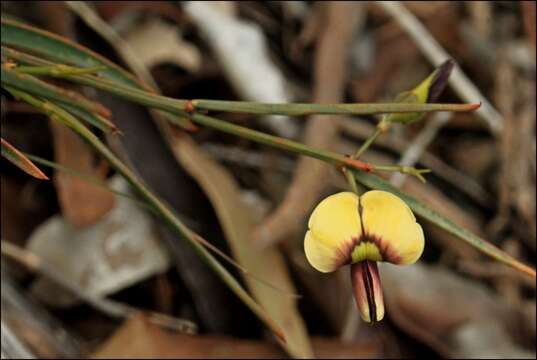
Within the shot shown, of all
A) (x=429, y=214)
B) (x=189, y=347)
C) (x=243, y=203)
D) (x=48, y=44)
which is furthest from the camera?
(x=243, y=203)

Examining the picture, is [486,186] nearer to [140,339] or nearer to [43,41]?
[140,339]

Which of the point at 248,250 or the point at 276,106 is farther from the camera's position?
the point at 248,250

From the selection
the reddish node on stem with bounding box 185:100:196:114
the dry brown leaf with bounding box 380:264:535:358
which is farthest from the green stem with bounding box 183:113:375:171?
the dry brown leaf with bounding box 380:264:535:358

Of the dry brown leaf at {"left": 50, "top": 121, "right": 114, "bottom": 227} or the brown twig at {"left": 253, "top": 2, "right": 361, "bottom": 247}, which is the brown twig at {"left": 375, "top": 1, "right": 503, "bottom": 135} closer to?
the brown twig at {"left": 253, "top": 2, "right": 361, "bottom": 247}

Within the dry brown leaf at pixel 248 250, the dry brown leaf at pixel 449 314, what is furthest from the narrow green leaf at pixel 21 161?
the dry brown leaf at pixel 449 314

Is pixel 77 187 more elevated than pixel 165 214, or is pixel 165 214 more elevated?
pixel 77 187

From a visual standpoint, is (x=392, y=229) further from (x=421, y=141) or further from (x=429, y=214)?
(x=421, y=141)

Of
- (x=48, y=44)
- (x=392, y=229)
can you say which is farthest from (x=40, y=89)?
(x=392, y=229)

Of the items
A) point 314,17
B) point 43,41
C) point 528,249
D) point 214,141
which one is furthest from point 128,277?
point 528,249
